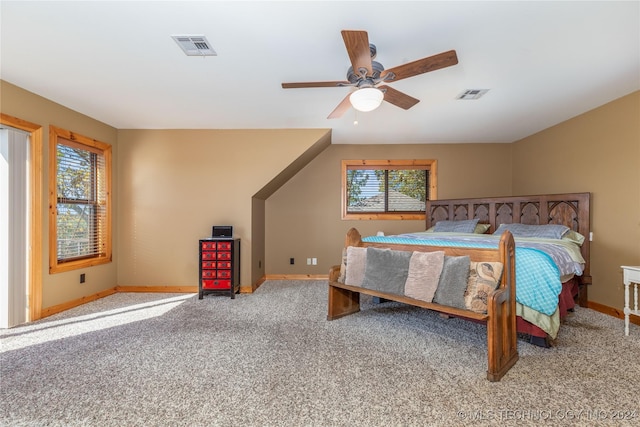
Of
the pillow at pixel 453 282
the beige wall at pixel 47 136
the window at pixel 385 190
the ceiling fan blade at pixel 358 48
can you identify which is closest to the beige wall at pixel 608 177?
the window at pixel 385 190

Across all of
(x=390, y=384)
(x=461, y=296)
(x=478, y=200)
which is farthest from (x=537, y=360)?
(x=478, y=200)

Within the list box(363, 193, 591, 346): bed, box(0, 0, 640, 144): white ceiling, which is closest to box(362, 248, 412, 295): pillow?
box(363, 193, 591, 346): bed

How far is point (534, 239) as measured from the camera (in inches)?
129

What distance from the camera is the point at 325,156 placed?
5.14 metres

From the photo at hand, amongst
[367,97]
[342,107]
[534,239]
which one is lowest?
[534,239]

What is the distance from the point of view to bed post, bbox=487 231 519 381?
6.23 feet

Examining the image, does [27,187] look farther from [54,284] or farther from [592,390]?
[592,390]

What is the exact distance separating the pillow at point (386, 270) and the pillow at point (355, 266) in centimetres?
5

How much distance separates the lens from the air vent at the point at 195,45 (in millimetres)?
2092

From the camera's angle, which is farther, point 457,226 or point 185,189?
point 457,226

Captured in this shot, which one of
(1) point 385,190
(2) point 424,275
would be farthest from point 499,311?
(1) point 385,190

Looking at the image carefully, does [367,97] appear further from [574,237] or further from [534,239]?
[574,237]

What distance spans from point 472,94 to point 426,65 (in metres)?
Result: 1.53

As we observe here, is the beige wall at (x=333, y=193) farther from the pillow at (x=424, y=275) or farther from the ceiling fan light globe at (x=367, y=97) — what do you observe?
the ceiling fan light globe at (x=367, y=97)
